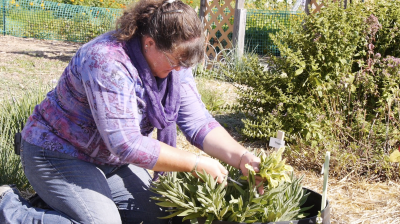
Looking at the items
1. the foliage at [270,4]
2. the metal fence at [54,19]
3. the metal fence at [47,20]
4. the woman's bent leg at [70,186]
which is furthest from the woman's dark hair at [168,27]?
the foliage at [270,4]

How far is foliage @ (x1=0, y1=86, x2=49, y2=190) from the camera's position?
240cm

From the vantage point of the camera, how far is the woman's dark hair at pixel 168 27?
1.72 m

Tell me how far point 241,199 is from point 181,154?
0.32m

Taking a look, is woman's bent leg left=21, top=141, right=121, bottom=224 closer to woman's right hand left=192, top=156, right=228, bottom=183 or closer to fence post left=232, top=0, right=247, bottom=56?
woman's right hand left=192, top=156, right=228, bottom=183

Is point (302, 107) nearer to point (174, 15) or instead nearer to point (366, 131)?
point (366, 131)

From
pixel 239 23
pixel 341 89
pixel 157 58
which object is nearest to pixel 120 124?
pixel 157 58

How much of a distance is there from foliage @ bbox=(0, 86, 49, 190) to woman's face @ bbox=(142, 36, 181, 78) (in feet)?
3.73

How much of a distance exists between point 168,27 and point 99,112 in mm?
445

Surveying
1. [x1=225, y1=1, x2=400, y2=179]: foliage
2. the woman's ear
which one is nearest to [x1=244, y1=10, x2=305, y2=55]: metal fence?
[x1=225, y1=1, x2=400, y2=179]: foliage

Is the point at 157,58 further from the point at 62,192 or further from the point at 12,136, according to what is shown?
the point at 12,136

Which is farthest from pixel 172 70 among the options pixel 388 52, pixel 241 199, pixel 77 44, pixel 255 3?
pixel 255 3

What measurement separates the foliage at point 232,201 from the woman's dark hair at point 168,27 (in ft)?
1.76

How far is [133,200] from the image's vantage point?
2221 mm

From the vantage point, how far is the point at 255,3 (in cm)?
1172
